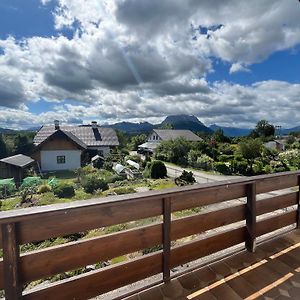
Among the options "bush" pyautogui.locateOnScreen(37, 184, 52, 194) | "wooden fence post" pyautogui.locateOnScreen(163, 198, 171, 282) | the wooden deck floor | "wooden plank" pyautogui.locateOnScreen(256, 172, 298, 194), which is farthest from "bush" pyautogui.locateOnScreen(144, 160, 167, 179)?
"wooden fence post" pyautogui.locateOnScreen(163, 198, 171, 282)

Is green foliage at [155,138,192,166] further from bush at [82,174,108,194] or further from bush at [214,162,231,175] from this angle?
bush at [82,174,108,194]

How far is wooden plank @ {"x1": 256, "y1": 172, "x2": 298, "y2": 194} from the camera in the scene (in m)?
2.56

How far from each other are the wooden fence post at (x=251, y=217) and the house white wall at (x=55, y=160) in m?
22.1

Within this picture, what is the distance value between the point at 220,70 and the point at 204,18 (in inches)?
290

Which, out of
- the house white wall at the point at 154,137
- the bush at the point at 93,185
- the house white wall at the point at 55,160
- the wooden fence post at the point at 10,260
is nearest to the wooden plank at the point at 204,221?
the wooden fence post at the point at 10,260

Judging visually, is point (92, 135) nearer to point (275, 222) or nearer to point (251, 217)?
point (275, 222)

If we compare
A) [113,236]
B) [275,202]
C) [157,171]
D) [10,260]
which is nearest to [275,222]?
[275,202]

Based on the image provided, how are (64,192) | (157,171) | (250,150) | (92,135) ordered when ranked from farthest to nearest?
1. (92,135)
2. (250,150)
3. (157,171)
4. (64,192)

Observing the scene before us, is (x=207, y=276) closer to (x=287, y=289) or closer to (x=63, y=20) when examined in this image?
(x=287, y=289)

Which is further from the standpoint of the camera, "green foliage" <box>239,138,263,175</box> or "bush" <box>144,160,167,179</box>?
"green foliage" <box>239,138,263,175</box>

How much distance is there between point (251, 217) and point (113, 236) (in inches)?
61.6

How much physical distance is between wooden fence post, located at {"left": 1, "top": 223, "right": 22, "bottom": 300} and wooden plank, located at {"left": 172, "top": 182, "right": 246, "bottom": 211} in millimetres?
1150

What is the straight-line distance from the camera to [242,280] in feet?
6.81

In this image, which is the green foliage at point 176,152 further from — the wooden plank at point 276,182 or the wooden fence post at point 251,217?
the wooden fence post at point 251,217
